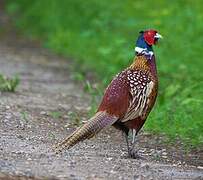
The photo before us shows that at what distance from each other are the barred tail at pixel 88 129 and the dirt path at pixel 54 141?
0.12 metres

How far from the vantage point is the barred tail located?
747cm

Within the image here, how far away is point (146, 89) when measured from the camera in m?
7.91

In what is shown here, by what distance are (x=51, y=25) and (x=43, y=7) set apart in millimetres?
1052

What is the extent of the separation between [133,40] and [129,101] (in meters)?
8.30

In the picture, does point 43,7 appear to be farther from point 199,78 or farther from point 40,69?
point 199,78

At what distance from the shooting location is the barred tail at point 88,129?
7.47 metres

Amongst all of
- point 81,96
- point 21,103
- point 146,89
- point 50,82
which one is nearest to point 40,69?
point 50,82

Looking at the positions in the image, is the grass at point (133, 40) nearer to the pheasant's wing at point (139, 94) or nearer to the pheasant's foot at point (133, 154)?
the pheasant's foot at point (133, 154)

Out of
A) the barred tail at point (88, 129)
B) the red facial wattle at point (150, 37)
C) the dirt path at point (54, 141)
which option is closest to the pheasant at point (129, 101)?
the barred tail at point (88, 129)

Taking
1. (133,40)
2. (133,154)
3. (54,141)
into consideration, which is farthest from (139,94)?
(133,40)

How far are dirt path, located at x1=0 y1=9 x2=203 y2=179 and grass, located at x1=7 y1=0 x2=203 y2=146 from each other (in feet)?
2.60

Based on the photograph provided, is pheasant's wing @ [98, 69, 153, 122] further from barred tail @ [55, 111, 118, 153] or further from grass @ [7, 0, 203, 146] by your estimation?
grass @ [7, 0, 203, 146]

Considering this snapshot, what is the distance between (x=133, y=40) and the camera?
16.1 meters

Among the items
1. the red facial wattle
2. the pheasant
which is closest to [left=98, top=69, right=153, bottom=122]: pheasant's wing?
the pheasant
